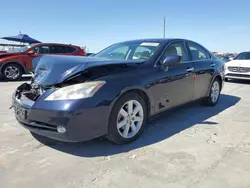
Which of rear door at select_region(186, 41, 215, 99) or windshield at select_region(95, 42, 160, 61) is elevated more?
windshield at select_region(95, 42, 160, 61)

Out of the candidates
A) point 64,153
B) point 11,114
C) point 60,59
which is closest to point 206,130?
point 64,153

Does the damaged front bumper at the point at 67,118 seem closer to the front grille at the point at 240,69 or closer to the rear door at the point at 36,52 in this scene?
the rear door at the point at 36,52

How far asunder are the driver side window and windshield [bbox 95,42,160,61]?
177 mm

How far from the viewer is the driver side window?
3754 mm

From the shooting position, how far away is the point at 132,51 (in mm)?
3932

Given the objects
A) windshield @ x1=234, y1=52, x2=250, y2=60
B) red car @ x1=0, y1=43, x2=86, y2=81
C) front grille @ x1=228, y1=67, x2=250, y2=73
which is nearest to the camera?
front grille @ x1=228, y1=67, x2=250, y2=73

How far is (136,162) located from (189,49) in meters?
2.61

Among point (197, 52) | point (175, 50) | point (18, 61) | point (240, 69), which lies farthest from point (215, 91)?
point (18, 61)

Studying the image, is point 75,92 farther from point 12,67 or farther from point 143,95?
point 12,67

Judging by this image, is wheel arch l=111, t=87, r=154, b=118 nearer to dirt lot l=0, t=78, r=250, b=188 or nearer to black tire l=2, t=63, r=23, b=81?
dirt lot l=0, t=78, r=250, b=188

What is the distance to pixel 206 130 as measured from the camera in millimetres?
3723

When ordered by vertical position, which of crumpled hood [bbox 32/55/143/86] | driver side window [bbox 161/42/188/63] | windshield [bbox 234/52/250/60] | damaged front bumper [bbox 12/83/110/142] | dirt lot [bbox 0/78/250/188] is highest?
driver side window [bbox 161/42/188/63]

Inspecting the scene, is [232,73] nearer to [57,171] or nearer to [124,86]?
[124,86]

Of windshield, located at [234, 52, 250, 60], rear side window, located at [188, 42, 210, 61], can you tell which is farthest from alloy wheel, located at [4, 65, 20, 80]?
windshield, located at [234, 52, 250, 60]
